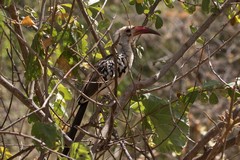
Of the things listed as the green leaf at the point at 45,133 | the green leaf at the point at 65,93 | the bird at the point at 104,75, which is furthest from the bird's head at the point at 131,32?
the green leaf at the point at 45,133

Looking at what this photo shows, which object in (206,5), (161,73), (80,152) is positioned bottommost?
(80,152)

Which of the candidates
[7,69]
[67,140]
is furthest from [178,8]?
[67,140]

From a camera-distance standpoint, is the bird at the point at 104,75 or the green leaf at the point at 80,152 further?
the bird at the point at 104,75

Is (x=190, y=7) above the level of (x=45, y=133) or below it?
above

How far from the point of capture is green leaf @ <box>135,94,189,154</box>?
366 cm

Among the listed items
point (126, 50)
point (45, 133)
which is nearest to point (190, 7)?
point (126, 50)

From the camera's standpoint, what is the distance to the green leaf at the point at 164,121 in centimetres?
366

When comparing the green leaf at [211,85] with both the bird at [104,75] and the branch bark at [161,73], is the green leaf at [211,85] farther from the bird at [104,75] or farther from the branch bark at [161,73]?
the bird at [104,75]

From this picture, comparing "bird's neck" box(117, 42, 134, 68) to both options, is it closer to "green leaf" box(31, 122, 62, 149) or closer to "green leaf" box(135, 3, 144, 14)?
"green leaf" box(135, 3, 144, 14)

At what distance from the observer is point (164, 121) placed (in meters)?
3.69

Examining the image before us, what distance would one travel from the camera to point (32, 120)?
3475 millimetres

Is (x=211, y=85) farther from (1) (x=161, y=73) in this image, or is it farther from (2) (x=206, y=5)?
(2) (x=206, y=5)

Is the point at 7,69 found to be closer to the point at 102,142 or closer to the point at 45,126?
the point at 102,142

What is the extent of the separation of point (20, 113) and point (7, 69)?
500 mm
